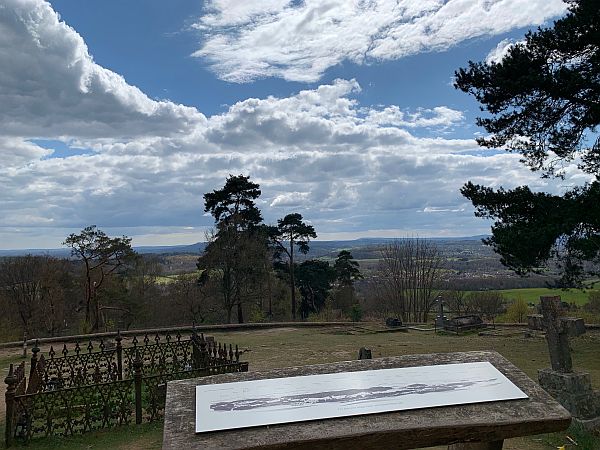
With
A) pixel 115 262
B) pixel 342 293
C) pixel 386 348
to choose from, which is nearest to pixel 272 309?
pixel 342 293

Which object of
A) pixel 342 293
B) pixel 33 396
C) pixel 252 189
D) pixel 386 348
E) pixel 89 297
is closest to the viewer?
pixel 33 396

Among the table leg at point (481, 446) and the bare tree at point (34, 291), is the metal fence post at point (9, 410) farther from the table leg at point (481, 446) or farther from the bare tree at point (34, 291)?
the bare tree at point (34, 291)

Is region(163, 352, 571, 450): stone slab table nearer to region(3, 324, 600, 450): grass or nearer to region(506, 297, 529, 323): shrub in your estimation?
region(3, 324, 600, 450): grass

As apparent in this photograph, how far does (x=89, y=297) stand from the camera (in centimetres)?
2312

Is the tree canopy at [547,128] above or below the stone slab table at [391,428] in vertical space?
above

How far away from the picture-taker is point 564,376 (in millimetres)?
7309

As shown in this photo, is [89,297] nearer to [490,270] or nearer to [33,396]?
[33,396]

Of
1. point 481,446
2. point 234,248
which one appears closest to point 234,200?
point 234,248

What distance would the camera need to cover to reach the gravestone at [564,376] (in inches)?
278

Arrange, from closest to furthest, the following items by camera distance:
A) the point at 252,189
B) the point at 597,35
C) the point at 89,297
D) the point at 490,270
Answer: the point at 597,35
the point at 89,297
the point at 252,189
the point at 490,270

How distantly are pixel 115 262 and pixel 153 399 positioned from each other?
17407 millimetres

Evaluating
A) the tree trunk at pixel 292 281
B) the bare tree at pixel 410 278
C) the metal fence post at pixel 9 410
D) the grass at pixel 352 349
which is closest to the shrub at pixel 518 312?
the bare tree at pixel 410 278

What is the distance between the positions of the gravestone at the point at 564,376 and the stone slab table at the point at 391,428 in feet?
15.8

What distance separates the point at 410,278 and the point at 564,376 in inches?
1089
